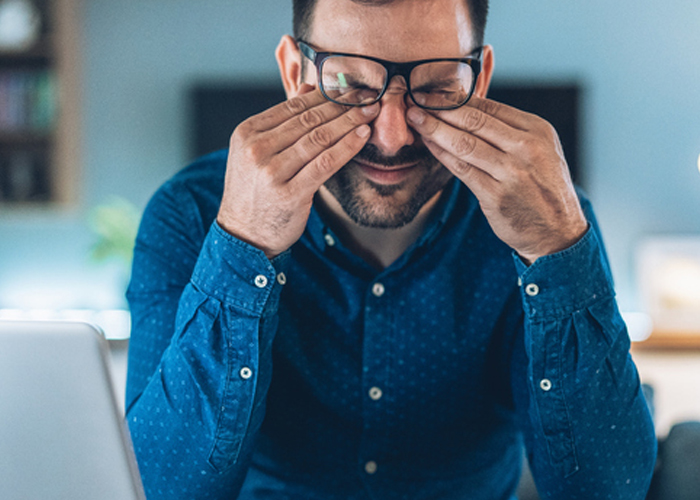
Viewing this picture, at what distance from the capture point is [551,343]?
917 mm

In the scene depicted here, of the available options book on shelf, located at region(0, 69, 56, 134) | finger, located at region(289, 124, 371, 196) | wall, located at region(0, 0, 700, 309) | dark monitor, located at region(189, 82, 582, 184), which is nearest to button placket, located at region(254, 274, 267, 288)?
finger, located at region(289, 124, 371, 196)

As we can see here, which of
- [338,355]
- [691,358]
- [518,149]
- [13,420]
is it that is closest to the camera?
A: [13,420]

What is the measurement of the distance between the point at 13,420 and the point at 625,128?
11.9 ft

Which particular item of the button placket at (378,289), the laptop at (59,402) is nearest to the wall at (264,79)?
the button placket at (378,289)

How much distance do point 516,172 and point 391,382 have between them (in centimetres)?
42

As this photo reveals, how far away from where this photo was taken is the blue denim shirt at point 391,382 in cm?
95

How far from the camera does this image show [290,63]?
45.8 inches

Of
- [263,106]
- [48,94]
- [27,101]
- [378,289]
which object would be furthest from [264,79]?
[378,289]

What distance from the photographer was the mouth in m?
1.03

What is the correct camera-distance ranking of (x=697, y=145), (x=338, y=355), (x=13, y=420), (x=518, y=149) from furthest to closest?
(x=697, y=145) < (x=338, y=355) < (x=518, y=149) < (x=13, y=420)

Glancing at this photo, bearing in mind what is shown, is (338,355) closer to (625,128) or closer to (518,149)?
(518,149)

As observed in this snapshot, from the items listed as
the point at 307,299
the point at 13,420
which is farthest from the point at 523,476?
the point at 13,420

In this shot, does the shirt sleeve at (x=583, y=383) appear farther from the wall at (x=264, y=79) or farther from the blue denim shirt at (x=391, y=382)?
the wall at (x=264, y=79)

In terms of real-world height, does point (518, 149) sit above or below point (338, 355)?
above
